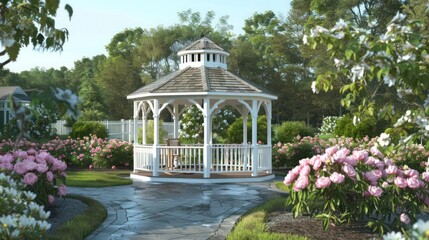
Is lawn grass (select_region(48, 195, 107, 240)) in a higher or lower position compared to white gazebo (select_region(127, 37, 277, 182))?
lower

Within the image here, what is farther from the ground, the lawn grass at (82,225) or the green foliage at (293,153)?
the green foliage at (293,153)

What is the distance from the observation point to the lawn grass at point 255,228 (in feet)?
20.0

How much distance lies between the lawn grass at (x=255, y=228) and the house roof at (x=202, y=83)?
5655 millimetres

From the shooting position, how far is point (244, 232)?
6.29 metres

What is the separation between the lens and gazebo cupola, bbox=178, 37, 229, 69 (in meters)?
14.9

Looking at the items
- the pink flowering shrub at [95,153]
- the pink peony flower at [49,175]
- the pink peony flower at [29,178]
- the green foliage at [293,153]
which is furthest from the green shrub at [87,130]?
the pink peony flower at [29,178]

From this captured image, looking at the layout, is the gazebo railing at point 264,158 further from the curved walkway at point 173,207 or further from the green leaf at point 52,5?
the green leaf at point 52,5

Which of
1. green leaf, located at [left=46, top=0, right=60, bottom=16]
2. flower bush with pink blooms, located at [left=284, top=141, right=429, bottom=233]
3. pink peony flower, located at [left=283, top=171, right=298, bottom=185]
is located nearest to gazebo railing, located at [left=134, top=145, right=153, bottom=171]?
pink peony flower, located at [left=283, top=171, right=298, bottom=185]

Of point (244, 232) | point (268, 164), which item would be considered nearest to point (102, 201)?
point (244, 232)

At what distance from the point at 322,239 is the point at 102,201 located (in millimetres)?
4915

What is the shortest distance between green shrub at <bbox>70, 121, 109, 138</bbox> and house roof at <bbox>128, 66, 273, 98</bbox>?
11.0 metres

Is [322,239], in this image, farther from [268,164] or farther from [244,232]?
[268,164]

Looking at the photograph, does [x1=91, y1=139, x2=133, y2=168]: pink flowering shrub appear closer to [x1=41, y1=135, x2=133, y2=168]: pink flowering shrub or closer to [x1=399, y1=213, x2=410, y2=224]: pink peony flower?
[x1=41, y1=135, x2=133, y2=168]: pink flowering shrub

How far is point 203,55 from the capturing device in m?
15.0
